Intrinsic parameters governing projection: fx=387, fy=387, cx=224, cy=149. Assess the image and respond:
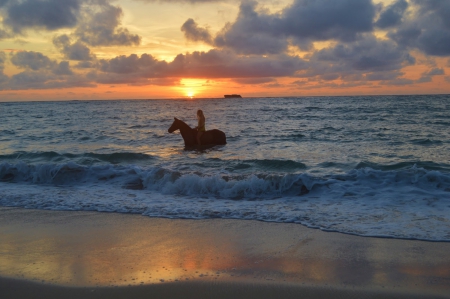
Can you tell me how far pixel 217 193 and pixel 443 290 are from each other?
6245 mm

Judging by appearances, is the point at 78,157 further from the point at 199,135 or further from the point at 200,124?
the point at 200,124

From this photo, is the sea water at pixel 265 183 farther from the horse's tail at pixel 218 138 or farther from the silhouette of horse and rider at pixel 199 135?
the silhouette of horse and rider at pixel 199 135

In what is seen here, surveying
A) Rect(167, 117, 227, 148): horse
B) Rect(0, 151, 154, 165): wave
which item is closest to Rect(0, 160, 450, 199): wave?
Rect(0, 151, 154, 165): wave

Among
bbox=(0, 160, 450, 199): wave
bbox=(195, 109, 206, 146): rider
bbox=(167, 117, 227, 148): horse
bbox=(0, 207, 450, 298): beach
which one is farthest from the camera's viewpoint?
bbox=(167, 117, 227, 148): horse

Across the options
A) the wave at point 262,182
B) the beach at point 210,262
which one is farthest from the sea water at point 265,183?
the beach at point 210,262

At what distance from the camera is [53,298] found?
14.1 feet

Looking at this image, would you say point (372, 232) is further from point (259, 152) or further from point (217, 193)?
point (259, 152)

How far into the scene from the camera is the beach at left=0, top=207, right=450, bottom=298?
443cm

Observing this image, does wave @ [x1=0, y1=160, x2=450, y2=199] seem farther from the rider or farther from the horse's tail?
the horse's tail

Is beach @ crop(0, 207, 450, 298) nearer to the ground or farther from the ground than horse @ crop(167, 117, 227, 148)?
nearer to the ground

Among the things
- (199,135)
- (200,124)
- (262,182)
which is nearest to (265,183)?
(262,182)

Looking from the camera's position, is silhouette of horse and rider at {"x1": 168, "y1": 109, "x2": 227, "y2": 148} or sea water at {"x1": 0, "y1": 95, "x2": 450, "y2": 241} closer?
sea water at {"x1": 0, "y1": 95, "x2": 450, "y2": 241}

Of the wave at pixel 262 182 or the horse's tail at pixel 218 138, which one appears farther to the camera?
the horse's tail at pixel 218 138

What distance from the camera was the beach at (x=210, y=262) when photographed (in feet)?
14.5
